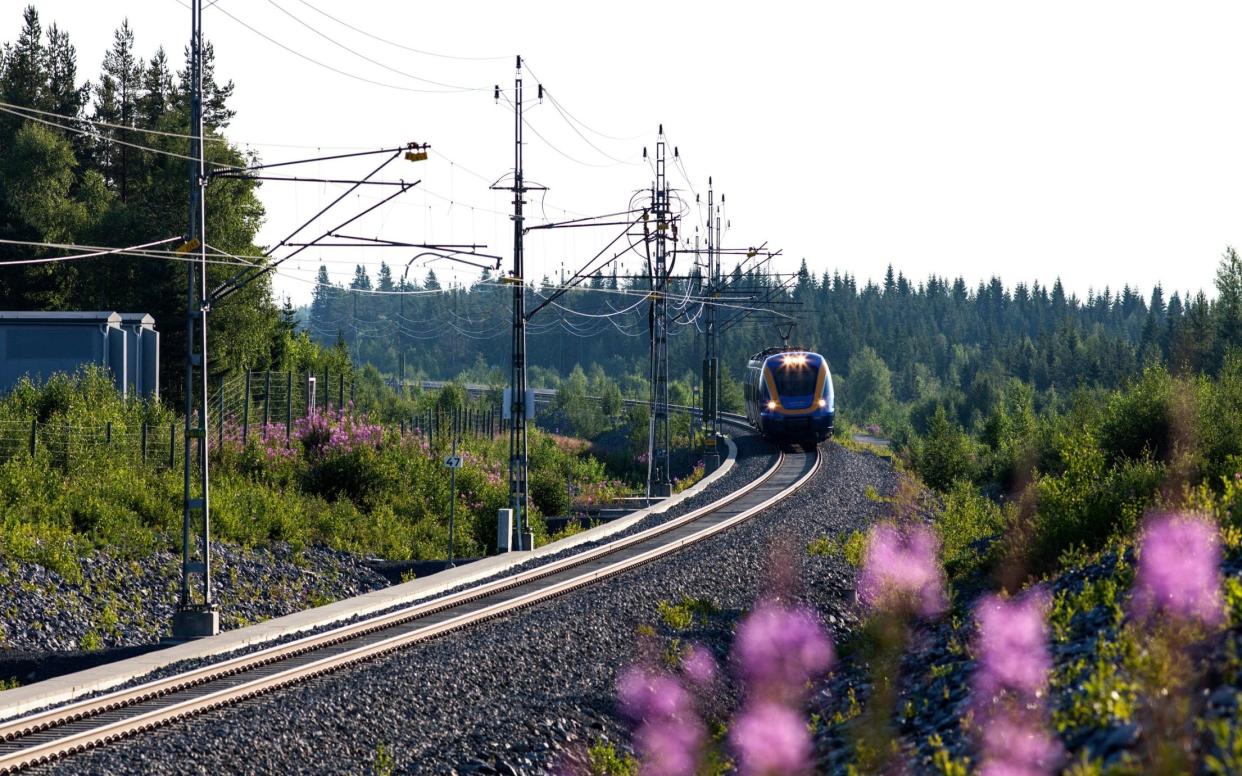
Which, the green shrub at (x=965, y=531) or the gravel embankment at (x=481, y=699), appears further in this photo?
the green shrub at (x=965, y=531)

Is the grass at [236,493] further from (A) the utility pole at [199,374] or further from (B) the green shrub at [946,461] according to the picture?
(B) the green shrub at [946,461]

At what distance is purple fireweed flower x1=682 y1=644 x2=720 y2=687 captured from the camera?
52.6 ft

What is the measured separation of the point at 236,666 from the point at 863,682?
748cm

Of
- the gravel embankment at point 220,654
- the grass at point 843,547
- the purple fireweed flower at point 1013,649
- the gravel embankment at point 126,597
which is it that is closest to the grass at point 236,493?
the gravel embankment at point 126,597

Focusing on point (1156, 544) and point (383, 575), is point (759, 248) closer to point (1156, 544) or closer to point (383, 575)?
point (383, 575)

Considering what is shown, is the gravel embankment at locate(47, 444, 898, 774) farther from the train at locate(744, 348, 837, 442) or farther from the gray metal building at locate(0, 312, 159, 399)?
the gray metal building at locate(0, 312, 159, 399)

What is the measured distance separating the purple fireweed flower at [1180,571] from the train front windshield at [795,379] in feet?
111

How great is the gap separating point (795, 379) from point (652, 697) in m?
34.3

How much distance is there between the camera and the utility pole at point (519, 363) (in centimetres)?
2955

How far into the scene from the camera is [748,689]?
16.0 m

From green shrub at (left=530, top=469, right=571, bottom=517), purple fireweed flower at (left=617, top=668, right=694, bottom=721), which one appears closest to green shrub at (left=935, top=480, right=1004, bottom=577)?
purple fireweed flower at (left=617, top=668, right=694, bottom=721)

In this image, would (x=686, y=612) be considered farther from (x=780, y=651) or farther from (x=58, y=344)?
(x=58, y=344)

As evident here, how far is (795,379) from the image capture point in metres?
48.4

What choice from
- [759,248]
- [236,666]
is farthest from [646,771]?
[759,248]
